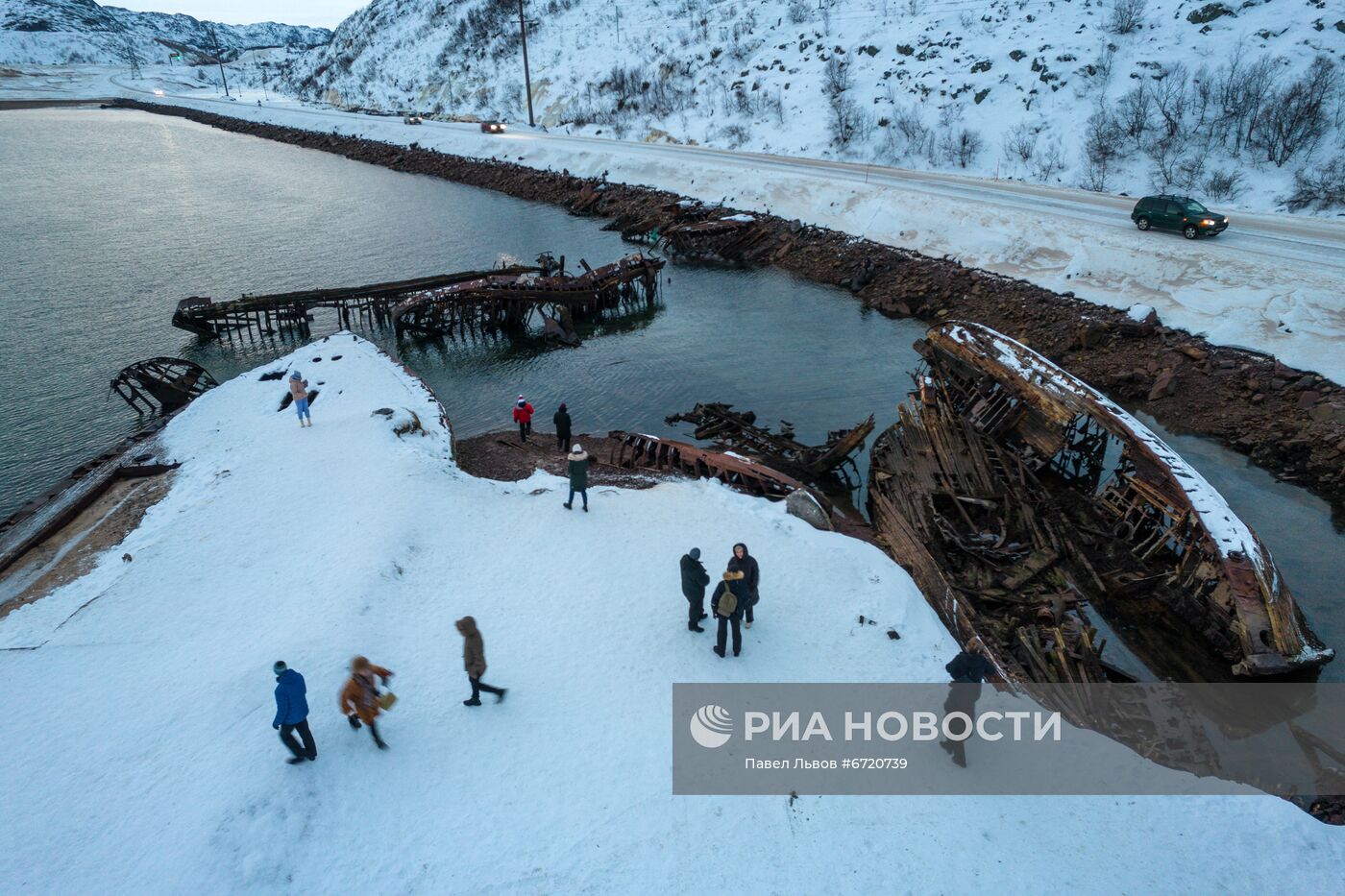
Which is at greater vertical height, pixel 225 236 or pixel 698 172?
pixel 698 172

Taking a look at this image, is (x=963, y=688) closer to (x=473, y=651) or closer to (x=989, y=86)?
(x=473, y=651)

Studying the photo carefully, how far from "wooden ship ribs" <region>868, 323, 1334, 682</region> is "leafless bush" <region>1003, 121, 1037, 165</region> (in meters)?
29.4

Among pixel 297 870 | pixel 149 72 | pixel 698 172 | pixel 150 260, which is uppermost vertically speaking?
pixel 149 72

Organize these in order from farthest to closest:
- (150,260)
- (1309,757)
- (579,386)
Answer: (150,260)
(579,386)
(1309,757)

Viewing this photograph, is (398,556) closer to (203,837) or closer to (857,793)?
(203,837)

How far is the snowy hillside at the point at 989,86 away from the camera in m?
35.9

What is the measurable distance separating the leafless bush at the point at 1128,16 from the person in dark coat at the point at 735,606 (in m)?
57.6

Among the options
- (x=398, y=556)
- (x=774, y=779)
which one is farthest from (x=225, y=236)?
(x=774, y=779)

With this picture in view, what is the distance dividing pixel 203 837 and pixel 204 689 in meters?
2.49

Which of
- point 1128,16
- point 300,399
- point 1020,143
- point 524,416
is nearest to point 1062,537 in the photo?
point 524,416

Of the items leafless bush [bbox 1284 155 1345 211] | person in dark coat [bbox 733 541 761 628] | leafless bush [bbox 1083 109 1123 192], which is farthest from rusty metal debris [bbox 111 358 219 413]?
leafless bush [bbox 1284 155 1345 211]

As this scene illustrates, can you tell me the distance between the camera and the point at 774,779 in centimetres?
834

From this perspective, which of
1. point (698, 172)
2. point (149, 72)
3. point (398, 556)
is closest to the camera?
point (398, 556)

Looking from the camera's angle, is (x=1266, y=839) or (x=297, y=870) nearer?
(x=297, y=870)
